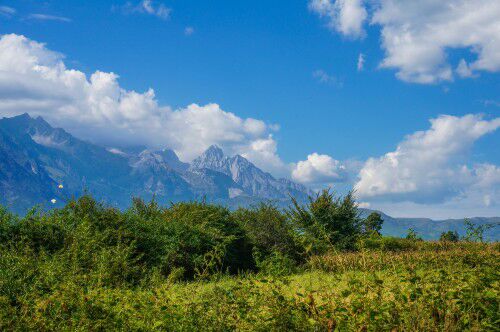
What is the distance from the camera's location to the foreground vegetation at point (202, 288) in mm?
5730

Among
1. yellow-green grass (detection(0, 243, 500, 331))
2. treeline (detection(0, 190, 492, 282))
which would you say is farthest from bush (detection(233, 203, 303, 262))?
yellow-green grass (detection(0, 243, 500, 331))

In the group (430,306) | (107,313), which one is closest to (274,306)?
(430,306)

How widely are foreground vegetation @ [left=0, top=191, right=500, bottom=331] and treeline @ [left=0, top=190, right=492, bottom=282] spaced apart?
0.07 meters

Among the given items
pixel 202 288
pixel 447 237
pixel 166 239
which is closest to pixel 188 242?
pixel 166 239

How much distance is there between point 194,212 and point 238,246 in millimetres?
3204

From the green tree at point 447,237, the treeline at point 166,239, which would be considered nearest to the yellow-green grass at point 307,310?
the treeline at point 166,239

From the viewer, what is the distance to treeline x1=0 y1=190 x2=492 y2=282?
1241 cm

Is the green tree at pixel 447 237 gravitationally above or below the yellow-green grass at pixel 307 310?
above

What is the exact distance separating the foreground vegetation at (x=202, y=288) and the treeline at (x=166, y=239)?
72mm

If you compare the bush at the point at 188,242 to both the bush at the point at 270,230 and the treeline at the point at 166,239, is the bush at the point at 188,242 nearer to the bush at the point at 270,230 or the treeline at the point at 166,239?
the treeline at the point at 166,239

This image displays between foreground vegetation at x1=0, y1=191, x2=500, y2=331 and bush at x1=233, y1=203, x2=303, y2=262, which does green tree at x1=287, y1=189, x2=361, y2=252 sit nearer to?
bush at x1=233, y1=203, x2=303, y2=262

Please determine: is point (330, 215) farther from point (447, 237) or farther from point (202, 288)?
point (447, 237)

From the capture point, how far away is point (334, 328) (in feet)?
18.1

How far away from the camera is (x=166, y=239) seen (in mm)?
20359
